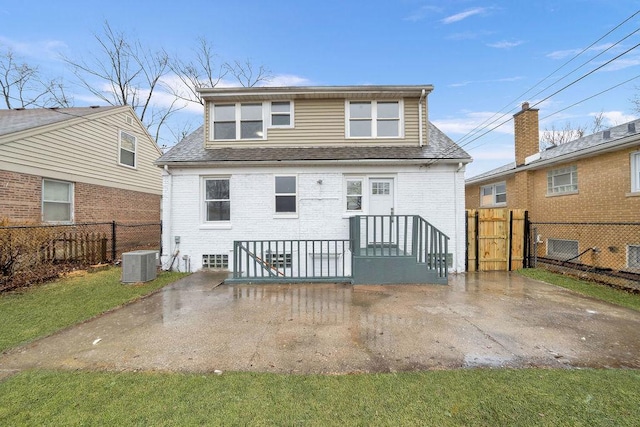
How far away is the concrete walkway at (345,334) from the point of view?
10.0 feet

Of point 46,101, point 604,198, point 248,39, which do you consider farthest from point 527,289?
point 46,101

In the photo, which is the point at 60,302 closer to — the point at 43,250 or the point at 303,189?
the point at 43,250

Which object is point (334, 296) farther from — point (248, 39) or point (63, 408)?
point (248, 39)

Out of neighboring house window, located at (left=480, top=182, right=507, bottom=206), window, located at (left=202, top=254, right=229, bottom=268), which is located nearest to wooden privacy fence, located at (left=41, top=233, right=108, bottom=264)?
window, located at (left=202, top=254, right=229, bottom=268)

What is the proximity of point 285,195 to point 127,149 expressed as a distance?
8.96 metres

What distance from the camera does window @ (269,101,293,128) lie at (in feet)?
29.8

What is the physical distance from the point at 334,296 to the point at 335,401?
3.27 meters

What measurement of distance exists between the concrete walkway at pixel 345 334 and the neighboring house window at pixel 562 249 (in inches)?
185

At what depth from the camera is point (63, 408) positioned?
7.52 feet

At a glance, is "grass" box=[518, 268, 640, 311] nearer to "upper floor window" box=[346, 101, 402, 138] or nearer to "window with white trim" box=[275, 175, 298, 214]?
"upper floor window" box=[346, 101, 402, 138]

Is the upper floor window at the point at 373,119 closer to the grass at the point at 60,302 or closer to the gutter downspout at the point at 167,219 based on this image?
the gutter downspout at the point at 167,219

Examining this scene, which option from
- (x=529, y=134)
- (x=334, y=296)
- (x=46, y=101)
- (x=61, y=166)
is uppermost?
(x=46, y=101)

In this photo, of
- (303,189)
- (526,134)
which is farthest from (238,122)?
(526,134)

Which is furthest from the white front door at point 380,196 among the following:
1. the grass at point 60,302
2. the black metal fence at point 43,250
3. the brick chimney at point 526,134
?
the black metal fence at point 43,250
